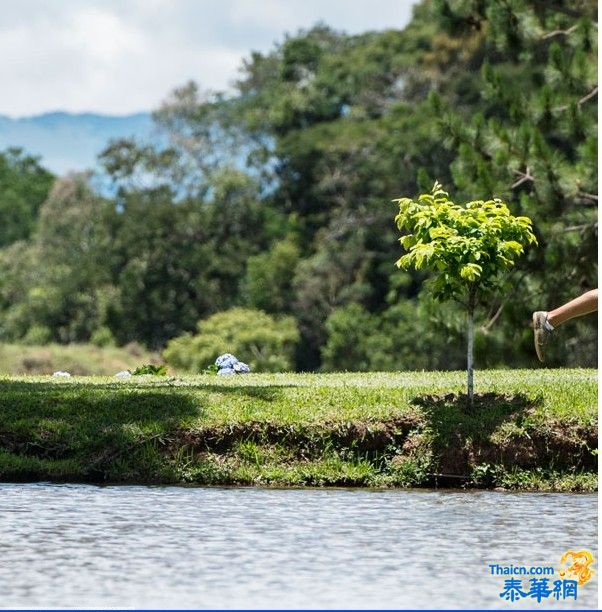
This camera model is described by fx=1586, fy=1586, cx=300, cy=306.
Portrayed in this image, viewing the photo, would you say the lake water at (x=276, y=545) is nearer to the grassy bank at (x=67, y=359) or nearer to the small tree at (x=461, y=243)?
the small tree at (x=461, y=243)

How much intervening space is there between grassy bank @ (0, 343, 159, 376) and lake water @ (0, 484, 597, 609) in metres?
34.8

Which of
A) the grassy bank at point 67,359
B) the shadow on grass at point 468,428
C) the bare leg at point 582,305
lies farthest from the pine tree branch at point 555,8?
the grassy bank at point 67,359

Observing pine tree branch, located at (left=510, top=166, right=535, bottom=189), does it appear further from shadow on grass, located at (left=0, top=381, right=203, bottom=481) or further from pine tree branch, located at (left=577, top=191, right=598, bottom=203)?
shadow on grass, located at (left=0, top=381, right=203, bottom=481)

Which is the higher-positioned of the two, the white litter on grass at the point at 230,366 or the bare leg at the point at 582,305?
the bare leg at the point at 582,305

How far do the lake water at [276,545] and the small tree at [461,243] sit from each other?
2092mm

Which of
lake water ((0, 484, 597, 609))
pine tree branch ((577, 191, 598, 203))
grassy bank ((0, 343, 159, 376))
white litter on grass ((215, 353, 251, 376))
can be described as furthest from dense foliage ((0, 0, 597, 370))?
lake water ((0, 484, 597, 609))

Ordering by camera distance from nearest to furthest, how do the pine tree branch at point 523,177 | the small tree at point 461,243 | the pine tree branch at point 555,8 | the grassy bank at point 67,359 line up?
the small tree at point 461,243 < the pine tree branch at point 523,177 < the pine tree branch at point 555,8 < the grassy bank at point 67,359

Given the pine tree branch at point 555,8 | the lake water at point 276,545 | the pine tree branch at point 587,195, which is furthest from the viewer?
the pine tree branch at point 555,8

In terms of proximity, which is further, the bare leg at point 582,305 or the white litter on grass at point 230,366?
the white litter on grass at point 230,366

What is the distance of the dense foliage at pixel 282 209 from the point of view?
150 ft

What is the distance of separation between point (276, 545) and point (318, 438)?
3570 mm

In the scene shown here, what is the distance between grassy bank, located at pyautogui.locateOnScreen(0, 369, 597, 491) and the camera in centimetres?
1377

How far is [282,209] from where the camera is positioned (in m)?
54.5

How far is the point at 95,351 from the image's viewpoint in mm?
50500
